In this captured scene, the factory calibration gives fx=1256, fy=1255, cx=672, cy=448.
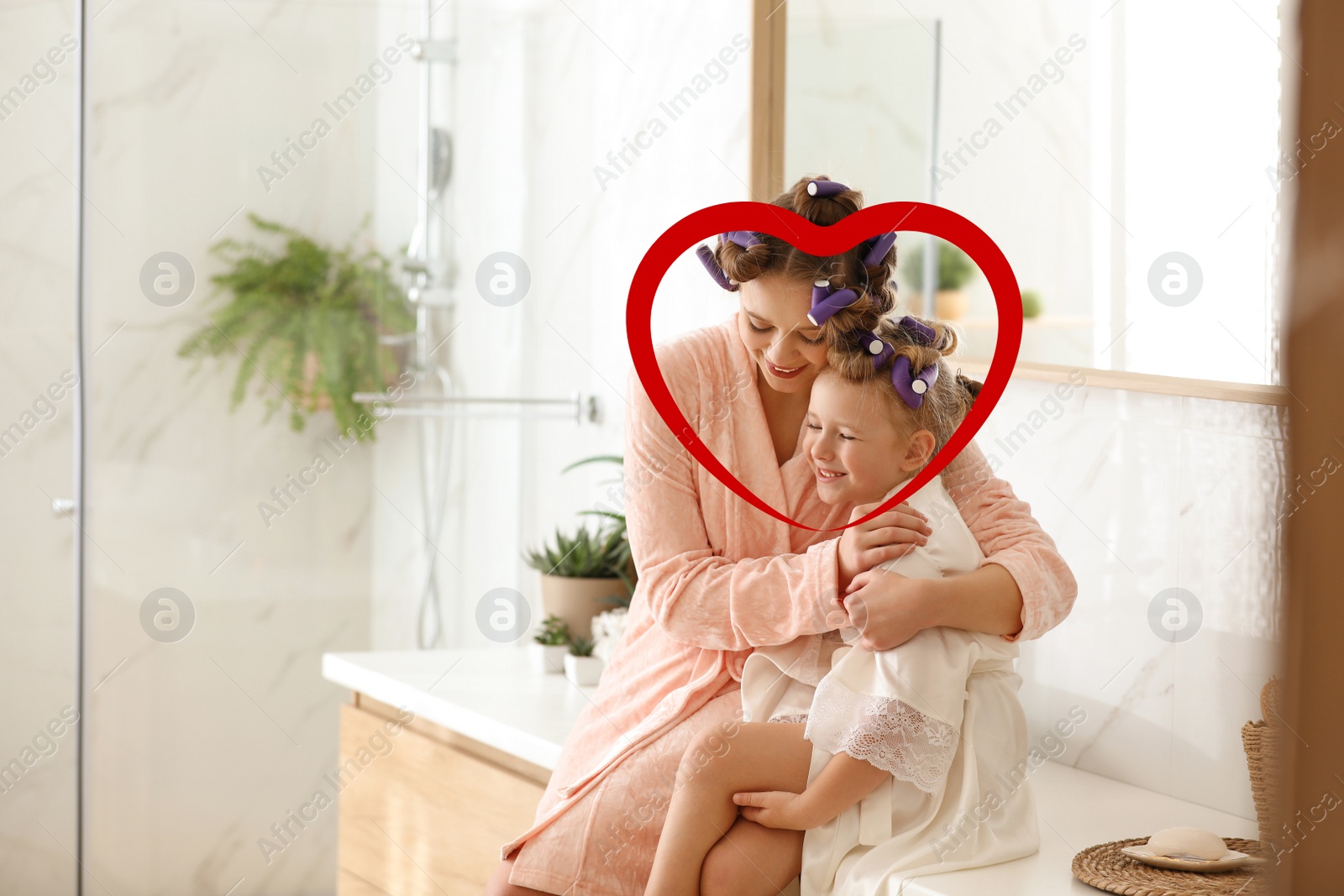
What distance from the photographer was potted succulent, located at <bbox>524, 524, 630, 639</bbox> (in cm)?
225

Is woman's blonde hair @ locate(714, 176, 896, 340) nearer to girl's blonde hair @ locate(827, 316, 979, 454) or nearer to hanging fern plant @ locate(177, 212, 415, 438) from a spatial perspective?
girl's blonde hair @ locate(827, 316, 979, 454)

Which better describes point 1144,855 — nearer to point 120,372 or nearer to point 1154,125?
point 1154,125

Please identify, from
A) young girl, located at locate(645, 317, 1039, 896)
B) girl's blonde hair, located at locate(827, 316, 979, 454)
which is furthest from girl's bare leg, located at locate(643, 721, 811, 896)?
girl's blonde hair, located at locate(827, 316, 979, 454)

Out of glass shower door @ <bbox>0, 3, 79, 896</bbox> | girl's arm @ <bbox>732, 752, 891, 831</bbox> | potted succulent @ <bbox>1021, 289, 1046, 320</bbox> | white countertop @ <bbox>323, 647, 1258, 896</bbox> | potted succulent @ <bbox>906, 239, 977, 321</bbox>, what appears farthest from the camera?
glass shower door @ <bbox>0, 3, 79, 896</bbox>

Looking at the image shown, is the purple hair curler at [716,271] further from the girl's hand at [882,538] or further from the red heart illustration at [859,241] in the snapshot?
the girl's hand at [882,538]

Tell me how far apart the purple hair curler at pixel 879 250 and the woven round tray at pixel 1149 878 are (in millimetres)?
654

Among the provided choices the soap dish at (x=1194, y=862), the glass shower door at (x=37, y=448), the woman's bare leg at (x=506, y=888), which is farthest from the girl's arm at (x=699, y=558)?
the glass shower door at (x=37, y=448)

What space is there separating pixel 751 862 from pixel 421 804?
983 mm

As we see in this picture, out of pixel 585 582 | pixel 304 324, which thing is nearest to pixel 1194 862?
pixel 585 582

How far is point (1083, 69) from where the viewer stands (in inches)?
62.9

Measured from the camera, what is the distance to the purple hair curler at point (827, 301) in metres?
1.22

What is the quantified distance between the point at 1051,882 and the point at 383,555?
1.99m

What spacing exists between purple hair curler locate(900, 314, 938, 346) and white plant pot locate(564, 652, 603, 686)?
3.57ft

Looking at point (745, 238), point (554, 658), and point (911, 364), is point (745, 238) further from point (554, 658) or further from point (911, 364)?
point (554, 658)
